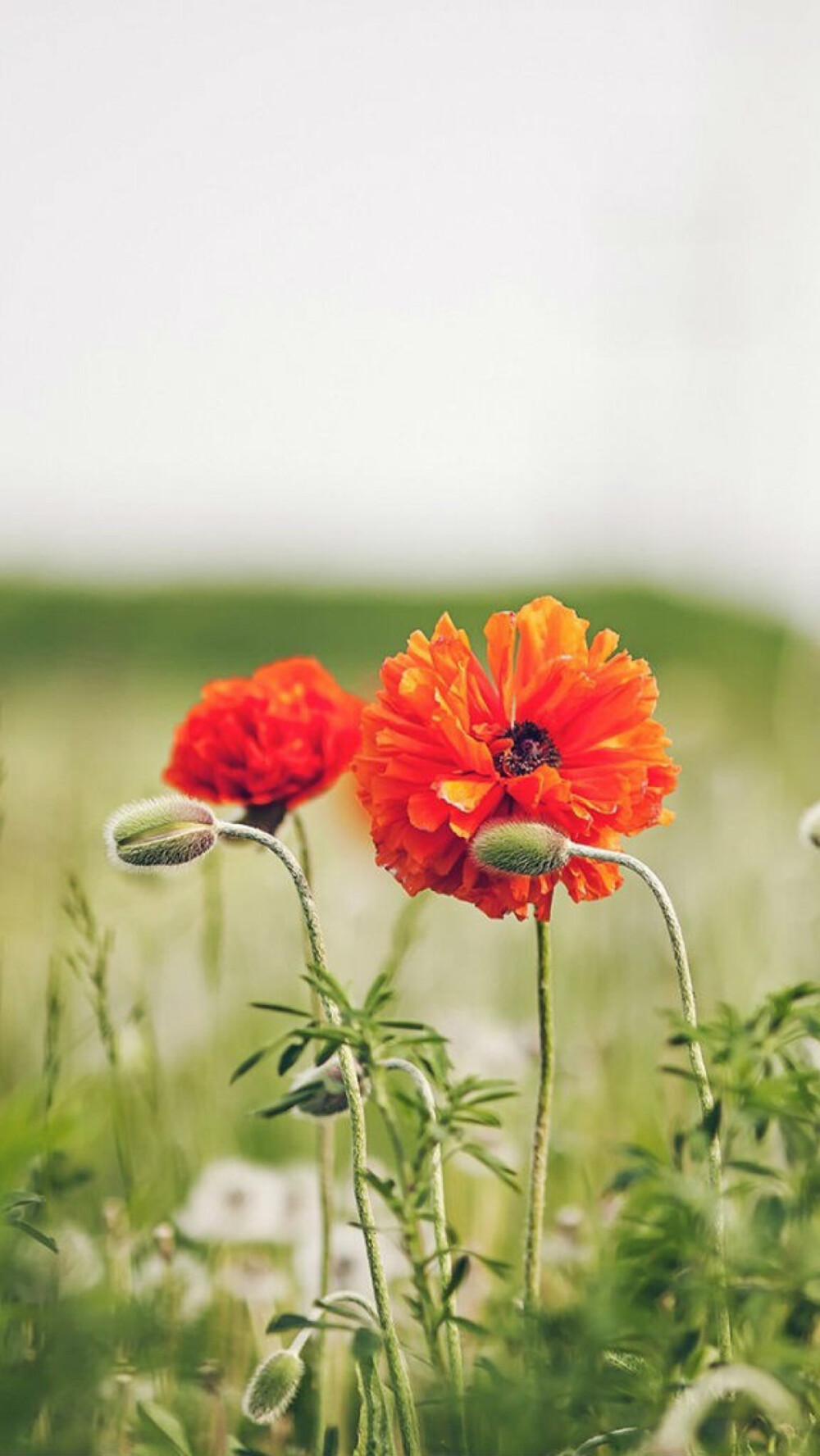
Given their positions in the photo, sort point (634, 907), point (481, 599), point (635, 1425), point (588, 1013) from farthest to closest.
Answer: point (481, 599) < point (634, 907) < point (588, 1013) < point (635, 1425)

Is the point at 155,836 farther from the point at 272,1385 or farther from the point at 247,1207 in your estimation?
the point at 247,1207

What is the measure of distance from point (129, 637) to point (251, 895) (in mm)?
8586

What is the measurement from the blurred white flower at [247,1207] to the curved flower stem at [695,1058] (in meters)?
0.90

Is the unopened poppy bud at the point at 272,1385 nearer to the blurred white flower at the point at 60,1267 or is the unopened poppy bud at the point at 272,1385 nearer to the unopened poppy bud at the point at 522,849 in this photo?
the blurred white flower at the point at 60,1267

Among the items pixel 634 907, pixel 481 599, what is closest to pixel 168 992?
pixel 634 907

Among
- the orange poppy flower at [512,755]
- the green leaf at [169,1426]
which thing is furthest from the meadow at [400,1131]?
the orange poppy flower at [512,755]

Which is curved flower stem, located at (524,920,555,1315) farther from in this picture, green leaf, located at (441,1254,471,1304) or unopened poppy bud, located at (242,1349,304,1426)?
unopened poppy bud, located at (242,1349,304,1426)

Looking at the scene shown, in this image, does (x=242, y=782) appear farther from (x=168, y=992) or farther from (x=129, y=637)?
(x=129, y=637)

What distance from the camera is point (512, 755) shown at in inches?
50.0

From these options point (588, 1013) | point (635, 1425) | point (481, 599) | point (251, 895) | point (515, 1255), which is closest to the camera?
point (635, 1425)

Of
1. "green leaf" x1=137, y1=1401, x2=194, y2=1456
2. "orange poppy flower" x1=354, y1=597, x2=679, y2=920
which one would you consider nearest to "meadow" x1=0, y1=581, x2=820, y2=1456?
"green leaf" x1=137, y1=1401, x2=194, y2=1456

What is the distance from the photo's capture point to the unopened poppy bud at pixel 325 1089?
1242 mm

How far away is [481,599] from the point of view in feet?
46.3

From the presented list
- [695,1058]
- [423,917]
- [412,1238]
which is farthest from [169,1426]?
[423,917]
